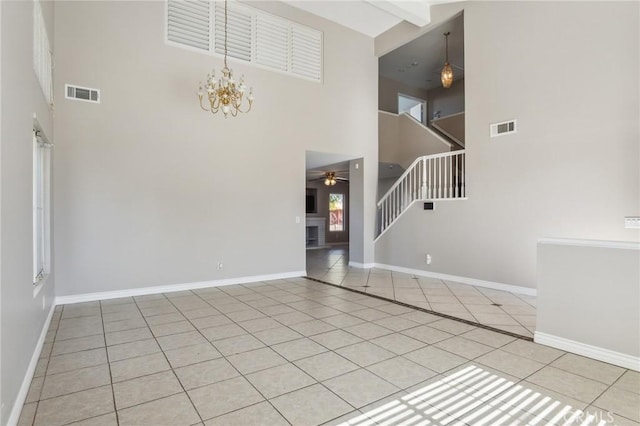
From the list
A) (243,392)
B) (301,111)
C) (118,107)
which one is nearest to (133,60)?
(118,107)

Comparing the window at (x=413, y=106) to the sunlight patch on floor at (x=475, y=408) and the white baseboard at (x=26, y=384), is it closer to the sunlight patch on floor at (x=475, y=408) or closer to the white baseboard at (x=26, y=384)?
the sunlight patch on floor at (x=475, y=408)

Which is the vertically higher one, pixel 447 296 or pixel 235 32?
pixel 235 32

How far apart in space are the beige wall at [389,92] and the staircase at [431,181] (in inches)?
156

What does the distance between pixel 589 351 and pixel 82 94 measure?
638cm

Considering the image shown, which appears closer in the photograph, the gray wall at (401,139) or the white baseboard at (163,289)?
the white baseboard at (163,289)

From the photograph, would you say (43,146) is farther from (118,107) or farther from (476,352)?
(476,352)

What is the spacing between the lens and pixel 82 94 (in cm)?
445

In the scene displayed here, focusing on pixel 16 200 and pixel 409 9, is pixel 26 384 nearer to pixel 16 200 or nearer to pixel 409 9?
pixel 16 200

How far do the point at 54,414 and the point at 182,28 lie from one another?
522 centimetres

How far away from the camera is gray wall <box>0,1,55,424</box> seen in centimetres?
178

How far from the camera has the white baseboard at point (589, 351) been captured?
258cm

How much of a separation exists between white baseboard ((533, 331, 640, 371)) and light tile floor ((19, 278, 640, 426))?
7 cm

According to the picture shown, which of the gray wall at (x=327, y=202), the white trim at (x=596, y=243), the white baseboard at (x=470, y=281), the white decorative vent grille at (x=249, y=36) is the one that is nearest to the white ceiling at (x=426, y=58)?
the white decorative vent grille at (x=249, y=36)

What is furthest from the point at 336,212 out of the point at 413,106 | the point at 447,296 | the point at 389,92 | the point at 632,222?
the point at 632,222
